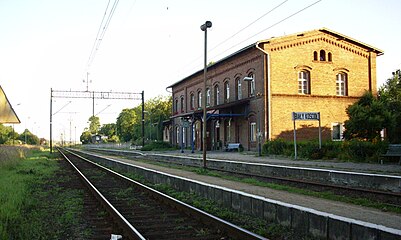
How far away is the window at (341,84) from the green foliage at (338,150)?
11633mm

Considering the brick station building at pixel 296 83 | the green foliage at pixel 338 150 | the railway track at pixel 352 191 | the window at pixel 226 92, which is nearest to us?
the railway track at pixel 352 191

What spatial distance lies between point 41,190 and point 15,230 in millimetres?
6755

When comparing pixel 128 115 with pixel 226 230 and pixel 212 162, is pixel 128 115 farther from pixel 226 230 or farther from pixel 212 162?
pixel 226 230

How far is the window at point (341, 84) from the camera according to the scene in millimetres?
35812

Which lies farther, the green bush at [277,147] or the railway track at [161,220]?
the green bush at [277,147]

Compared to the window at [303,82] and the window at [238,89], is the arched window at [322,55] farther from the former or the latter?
the window at [238,89]

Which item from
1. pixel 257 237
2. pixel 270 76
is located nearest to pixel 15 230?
pixel 257 237

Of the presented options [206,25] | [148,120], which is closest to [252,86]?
[206,25]

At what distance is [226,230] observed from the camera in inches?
286

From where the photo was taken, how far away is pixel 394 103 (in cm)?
2889

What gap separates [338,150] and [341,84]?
15.7 meters

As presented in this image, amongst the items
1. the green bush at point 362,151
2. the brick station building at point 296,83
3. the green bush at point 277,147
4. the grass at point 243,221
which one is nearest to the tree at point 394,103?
the brick station building at point 296,83

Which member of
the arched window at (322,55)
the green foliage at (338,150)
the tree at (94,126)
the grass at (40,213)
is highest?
the arched window at (322,55)

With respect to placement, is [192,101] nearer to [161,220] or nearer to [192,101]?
[192,101]
